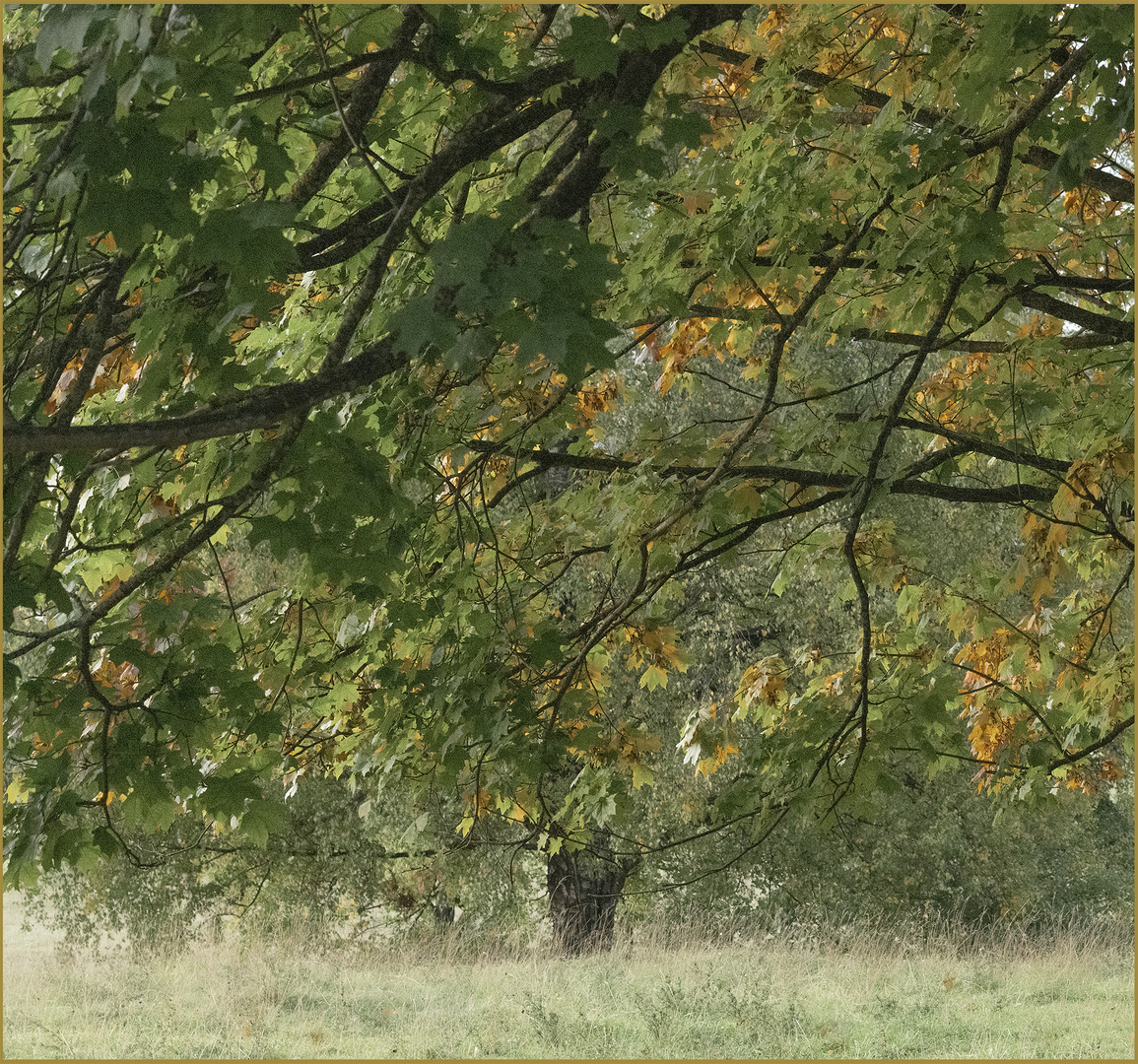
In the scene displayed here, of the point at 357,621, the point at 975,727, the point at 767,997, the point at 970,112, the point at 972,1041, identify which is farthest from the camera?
the point at 767,997

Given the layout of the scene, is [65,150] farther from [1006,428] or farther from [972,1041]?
[972,1041]

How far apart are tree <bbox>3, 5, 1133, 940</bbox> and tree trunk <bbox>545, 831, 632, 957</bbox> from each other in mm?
6476

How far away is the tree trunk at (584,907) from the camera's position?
1166 cm

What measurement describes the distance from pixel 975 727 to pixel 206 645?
4528 mm

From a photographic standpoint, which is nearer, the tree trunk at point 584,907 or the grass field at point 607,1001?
the grass field at point 607,1001

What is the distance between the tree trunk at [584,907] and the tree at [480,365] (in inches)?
255

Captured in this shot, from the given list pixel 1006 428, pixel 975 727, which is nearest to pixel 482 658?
pixel 1006 428

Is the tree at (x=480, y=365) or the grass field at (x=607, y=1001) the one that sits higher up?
the tree at (x=480, y=365)

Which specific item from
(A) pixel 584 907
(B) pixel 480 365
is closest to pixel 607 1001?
(A) pixel 584 907

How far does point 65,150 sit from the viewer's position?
2.11m

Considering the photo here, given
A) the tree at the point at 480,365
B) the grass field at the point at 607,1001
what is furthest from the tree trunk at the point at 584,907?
the tree at the point at 480,365

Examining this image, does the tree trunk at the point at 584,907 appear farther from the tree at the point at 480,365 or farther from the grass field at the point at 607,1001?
the tree at the point at 480,365

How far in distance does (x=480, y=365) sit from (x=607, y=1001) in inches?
Result: 276

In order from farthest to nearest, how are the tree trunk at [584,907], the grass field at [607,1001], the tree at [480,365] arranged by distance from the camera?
1. the tree trunk at [584,907]
2. the grass field at [607,1001]
3. the tree at [480,365]
